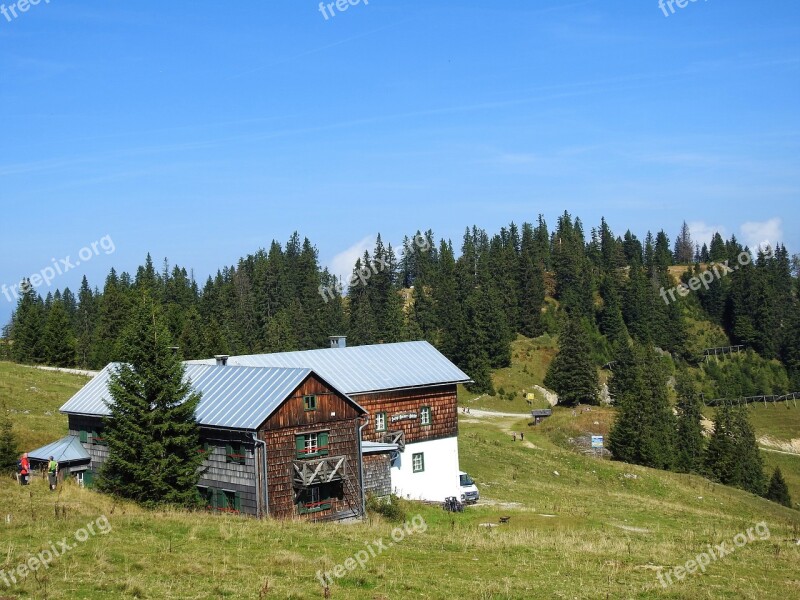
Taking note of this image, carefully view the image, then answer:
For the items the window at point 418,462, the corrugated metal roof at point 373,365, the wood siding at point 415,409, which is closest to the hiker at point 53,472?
the corrugated metal roof at point 373,365

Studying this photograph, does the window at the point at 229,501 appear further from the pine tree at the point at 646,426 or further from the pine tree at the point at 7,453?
the pine tree at the point at 646,426

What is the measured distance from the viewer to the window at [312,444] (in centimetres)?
3469

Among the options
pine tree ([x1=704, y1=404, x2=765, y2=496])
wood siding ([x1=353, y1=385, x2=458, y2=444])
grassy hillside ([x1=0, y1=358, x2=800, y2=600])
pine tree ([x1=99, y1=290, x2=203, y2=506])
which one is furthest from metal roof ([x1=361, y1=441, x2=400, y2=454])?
pine tree ([x1=704, y1=404, x2=765, y2=496])

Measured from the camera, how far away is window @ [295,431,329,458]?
3469cm

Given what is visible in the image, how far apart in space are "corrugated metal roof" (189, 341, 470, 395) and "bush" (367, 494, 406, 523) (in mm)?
7390

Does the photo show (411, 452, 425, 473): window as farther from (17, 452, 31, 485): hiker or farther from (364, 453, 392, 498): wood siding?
(17, 452, 31, 485): hiker

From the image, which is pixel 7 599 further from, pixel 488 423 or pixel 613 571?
pixel 488 423

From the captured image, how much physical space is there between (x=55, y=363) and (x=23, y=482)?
2294 inches

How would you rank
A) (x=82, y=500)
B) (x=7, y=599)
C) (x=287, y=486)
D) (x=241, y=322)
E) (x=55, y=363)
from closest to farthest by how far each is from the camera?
1. (x=7, y=599)
2. (x=82, y=500)
3. (x=287, y=486)
4. (x=55, y=363)
5. (x=241, y=322)

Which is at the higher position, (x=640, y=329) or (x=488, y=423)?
(x=640, y=329)

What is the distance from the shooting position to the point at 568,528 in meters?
34.8

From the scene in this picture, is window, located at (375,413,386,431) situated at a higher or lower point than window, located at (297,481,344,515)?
higher

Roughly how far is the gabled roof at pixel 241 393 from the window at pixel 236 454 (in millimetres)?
1063

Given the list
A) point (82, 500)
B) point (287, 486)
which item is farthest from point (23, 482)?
point (287, 486)
